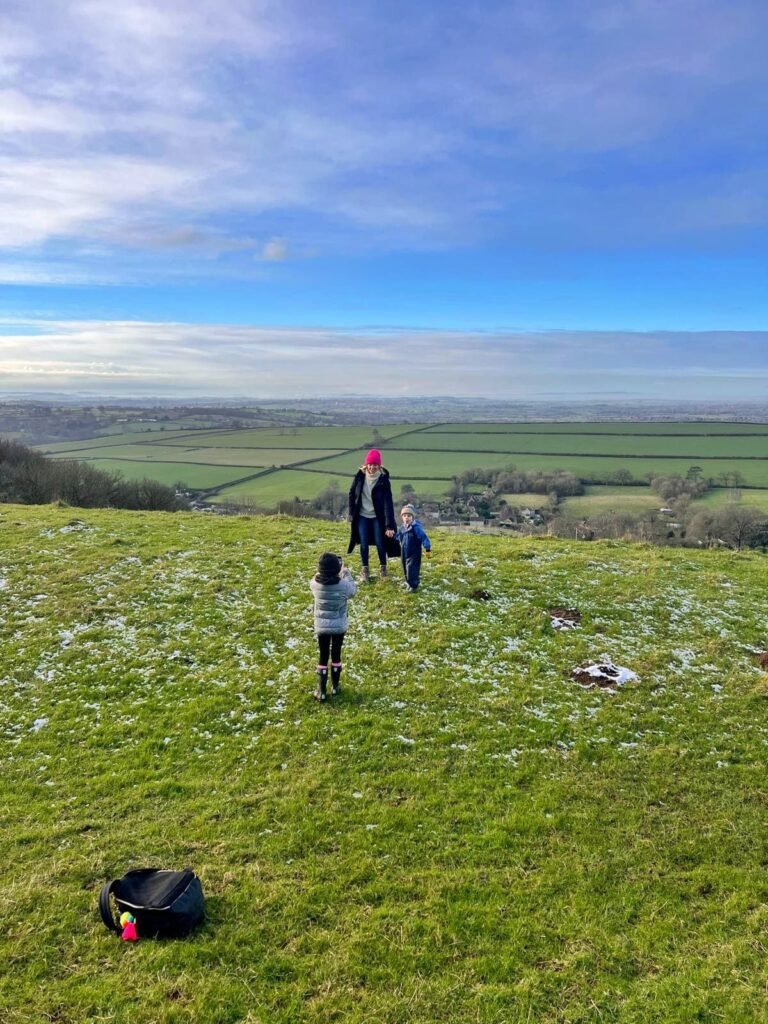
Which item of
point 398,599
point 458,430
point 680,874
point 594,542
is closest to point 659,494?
point 594,542

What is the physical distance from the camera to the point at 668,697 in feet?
30.5

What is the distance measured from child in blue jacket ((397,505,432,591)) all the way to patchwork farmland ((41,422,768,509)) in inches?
1298

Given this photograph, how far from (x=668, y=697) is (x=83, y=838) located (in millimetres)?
8849

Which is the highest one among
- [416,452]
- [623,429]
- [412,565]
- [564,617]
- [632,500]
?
[623,429]

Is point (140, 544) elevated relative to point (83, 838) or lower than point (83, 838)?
elevated

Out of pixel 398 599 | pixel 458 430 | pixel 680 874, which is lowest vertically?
pixel 680 874

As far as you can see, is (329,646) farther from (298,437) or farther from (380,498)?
(298,437)

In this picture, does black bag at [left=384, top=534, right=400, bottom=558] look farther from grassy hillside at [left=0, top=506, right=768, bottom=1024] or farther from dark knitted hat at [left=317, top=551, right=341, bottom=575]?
dark knitted hat at [left=317, top=551, right=341, bottom=575]

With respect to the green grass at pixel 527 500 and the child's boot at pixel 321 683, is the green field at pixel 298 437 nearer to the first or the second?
the green grass at pixel 527 500

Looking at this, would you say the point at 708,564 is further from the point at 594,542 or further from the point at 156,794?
the point at 156,794

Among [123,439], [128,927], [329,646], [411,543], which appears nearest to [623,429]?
[123,439]

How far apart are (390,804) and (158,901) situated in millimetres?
2808

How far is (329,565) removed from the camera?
873cm

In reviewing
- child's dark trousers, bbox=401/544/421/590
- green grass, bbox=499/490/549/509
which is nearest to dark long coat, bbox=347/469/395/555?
child's dark trousers, bbox=401/544/421/590
